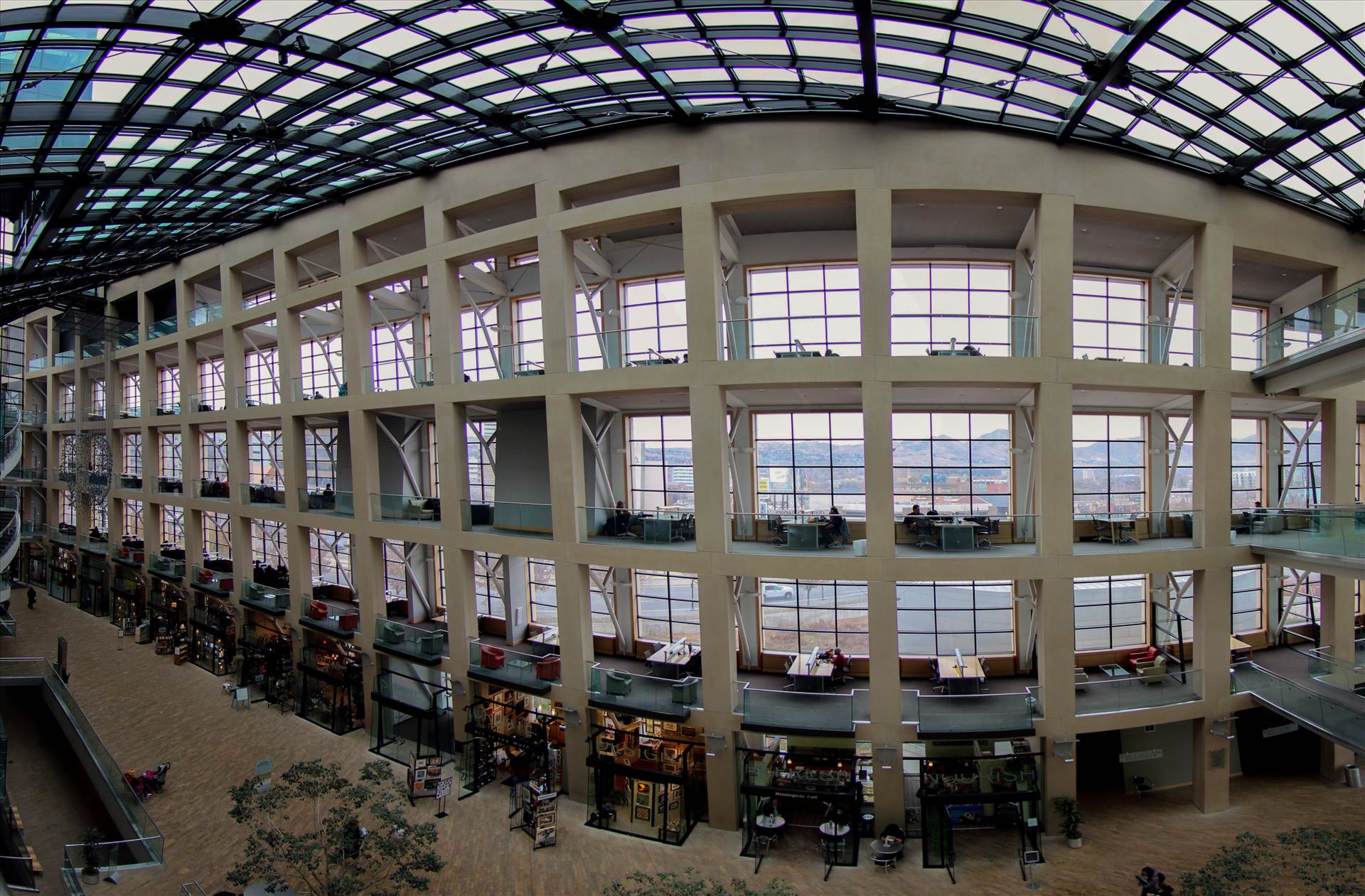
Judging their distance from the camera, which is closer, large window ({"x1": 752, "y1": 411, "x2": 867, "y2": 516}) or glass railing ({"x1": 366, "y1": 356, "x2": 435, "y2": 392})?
large window ({"x1": 752, "y1": 411, "x2": 867, "y2": 516})

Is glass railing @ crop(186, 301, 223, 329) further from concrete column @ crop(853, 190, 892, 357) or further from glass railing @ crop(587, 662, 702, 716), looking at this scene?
concrete column @ crop(853, 190, 892, 357)

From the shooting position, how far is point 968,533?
13.6 metres

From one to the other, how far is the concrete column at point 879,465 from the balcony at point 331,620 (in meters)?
15.8

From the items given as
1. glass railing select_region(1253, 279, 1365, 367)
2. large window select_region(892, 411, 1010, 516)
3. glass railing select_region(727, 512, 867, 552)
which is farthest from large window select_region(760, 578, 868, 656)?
glass railing select_region(1253, 279, 1365, 367)

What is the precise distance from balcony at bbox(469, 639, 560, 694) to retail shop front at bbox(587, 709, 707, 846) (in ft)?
5.45

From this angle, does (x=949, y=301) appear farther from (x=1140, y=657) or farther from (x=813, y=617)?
(x=1140, y=657)

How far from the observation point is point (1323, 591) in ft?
50.8

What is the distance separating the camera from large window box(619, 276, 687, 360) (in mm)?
19406

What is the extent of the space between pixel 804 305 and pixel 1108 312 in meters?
9.46

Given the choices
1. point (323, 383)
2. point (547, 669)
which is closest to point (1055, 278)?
point (547, 669)

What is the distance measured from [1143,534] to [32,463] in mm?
60802

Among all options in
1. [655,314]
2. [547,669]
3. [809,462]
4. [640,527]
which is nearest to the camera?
[640,527]

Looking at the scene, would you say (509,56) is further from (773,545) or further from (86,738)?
(86,738)

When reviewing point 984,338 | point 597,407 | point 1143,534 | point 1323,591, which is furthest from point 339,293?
point 1323,591
